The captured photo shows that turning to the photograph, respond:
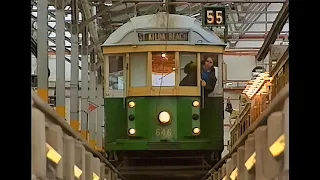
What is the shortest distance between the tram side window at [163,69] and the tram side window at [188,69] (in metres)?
0.14

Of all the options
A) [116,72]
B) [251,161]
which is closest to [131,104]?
[116,72]

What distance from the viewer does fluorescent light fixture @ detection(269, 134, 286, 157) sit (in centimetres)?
224

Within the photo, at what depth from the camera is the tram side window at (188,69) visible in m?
9.62

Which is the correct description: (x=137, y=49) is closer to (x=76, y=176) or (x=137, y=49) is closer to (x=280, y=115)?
(x=76, y=176)

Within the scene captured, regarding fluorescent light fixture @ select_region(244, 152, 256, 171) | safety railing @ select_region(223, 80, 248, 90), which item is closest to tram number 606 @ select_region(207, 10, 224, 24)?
safety railing @ select_region(223, 80, 248, 90)

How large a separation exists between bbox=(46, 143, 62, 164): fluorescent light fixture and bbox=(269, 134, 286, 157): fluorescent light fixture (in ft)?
2.69

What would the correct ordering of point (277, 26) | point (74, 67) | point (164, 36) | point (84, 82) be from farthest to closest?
point (84, 82)
point (74, 67)
point (164, 36)
point (277, 26)

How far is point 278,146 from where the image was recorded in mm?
2322

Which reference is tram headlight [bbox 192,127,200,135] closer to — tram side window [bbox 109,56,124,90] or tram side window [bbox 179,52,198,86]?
tram side window [bbox 179,52,198,86]

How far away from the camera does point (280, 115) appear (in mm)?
2412

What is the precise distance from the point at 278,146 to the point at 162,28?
779 centimetres

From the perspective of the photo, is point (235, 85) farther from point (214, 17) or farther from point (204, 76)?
point (204, 76)
